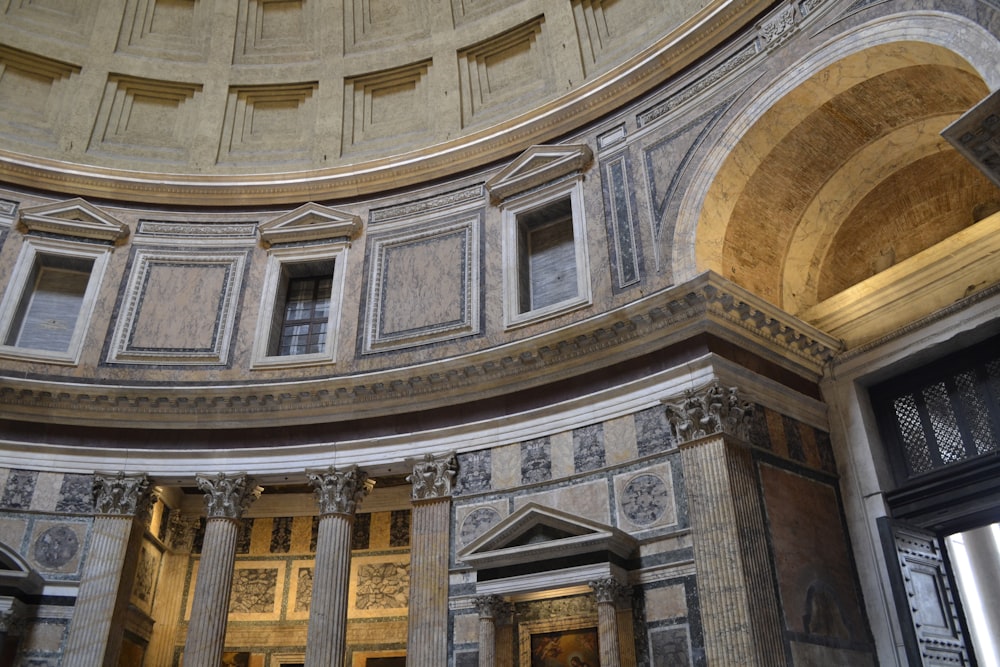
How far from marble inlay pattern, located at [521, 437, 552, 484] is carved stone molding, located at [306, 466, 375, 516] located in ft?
9.10

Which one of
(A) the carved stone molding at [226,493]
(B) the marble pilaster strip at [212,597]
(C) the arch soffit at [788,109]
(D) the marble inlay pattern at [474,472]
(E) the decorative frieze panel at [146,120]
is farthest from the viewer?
(E) the decorative frieze panel at [146,120]

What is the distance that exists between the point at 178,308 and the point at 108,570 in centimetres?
475

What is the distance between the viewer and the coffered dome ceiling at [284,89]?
15414mm

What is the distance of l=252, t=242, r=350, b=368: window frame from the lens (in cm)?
1443

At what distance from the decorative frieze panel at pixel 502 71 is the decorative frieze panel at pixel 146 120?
19.2 ft

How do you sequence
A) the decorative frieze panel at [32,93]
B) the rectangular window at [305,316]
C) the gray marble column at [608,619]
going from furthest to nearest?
1. the decorative frieze panel at [32,93]
2. the rectangular window at [305,316]
3. the gray marble column at [608,619]

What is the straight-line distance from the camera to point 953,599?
35.1ft

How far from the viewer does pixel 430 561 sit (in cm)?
1197

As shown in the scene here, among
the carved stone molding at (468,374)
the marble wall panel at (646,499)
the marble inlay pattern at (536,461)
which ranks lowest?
the marble wall panel at (646,499)

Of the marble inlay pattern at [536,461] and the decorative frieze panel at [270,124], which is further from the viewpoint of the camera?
the decorative frieze panel at [270,124]

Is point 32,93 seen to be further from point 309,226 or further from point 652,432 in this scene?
point 652,432

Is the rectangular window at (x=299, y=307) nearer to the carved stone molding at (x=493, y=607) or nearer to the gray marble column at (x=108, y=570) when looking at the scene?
the gray marble column at (x=108, y=570)

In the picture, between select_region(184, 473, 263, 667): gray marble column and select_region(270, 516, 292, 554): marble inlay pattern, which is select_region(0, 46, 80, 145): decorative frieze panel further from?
select_region(270, 516, 292, 554): marble inlay pattern

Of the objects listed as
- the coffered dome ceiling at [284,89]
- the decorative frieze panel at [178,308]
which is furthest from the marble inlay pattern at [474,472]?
the coffered dome ceiling at [284,89]
